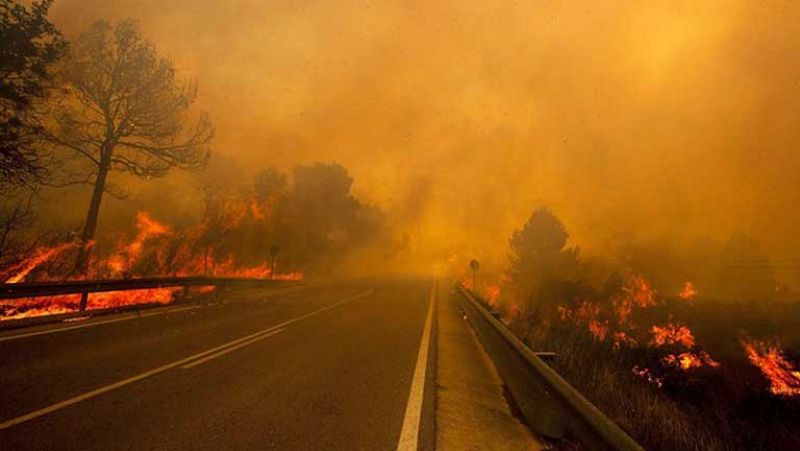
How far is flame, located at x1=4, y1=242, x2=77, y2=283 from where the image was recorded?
11.6 metres

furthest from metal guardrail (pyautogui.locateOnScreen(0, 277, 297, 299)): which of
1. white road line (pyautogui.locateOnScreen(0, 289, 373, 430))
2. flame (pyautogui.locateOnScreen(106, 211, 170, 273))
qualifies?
white road line (pyautogui.locateOnScreen(0, 289, 373, 430))

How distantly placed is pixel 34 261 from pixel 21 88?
19.2ft

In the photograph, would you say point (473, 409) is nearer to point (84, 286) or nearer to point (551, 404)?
point (551, 404)

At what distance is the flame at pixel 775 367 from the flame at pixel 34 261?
42065mm

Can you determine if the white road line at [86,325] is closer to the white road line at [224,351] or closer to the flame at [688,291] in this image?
the white road line at [224,351]

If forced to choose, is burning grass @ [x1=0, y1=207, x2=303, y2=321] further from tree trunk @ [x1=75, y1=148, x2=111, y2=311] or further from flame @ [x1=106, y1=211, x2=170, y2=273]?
tree trunk @ [x1=75, y1=148, x2=111, y2=311]

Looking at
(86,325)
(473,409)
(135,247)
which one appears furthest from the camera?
(135,247)

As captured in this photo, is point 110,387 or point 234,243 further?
point 234,243

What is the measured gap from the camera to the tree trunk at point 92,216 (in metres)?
14.9

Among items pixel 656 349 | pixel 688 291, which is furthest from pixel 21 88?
pixel 688 291

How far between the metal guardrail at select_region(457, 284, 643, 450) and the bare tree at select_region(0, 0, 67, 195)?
51.4 feet

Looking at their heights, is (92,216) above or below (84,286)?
above

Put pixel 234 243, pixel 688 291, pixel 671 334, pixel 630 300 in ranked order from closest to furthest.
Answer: pixel 234 243 → pixel 671 334 → pixel 630 300 → pixel 688 291

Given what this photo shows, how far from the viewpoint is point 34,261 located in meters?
12.1
